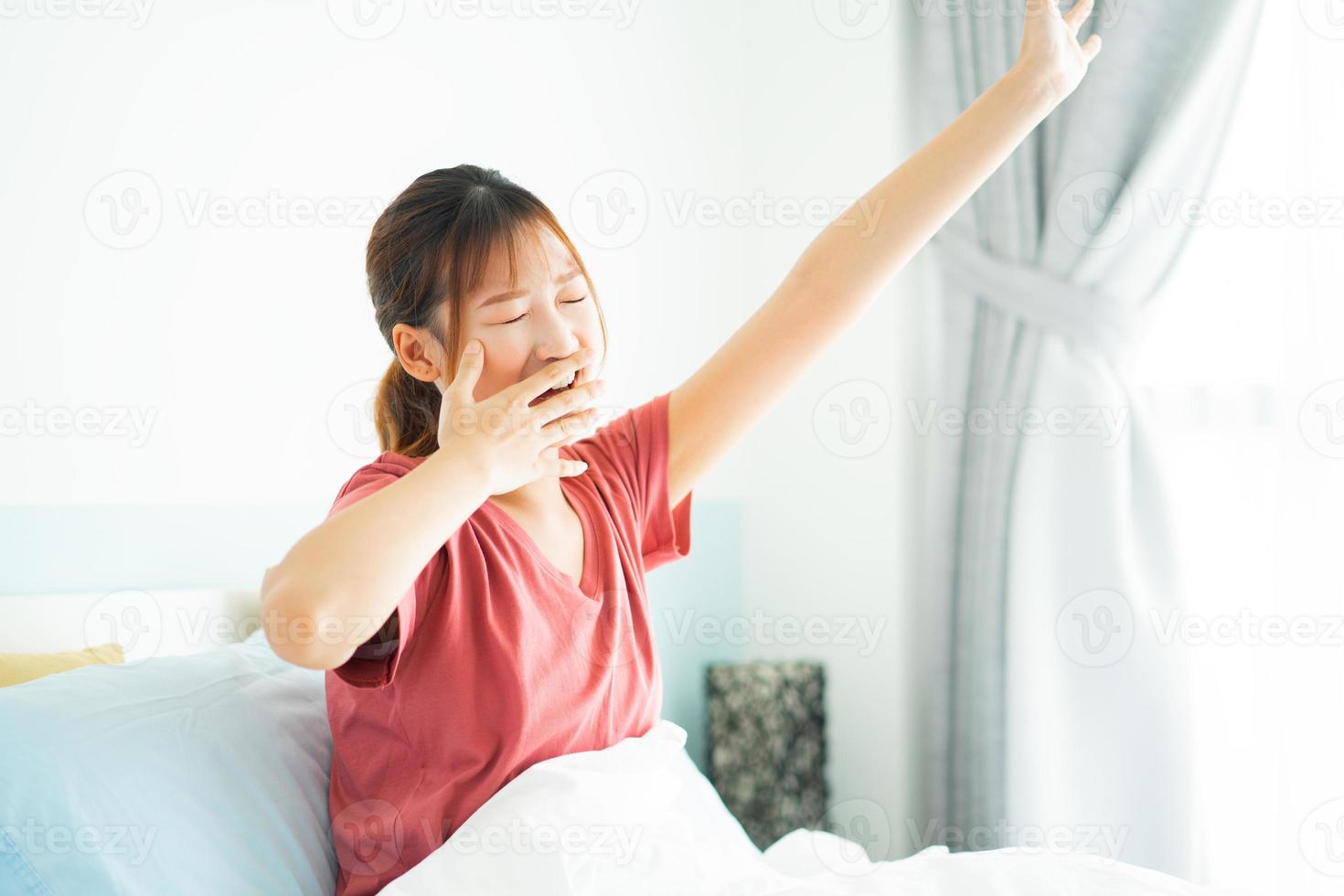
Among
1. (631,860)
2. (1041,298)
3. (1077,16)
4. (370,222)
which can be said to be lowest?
(631,860)

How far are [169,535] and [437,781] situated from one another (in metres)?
0.83

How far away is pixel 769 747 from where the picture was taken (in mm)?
2533

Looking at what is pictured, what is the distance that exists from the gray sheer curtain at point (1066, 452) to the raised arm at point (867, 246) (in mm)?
776

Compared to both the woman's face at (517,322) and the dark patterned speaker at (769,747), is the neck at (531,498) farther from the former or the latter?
the dark patterned speaker at (769,747)

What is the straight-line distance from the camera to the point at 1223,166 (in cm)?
190

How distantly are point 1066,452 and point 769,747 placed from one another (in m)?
1.02

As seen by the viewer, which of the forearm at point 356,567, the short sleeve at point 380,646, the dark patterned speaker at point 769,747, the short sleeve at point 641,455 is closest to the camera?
the forearm at point 356,567

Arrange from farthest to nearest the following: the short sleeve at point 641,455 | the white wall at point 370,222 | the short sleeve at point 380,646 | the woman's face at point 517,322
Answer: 1. the white wall at point 370,222
2. the short sleeve at point 641,455
3. the woman's face at point 517,322
4. the short sleeve at point 380,646

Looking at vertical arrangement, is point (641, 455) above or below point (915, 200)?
below

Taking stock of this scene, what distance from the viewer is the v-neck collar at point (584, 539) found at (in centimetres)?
115

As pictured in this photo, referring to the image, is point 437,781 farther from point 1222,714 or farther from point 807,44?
point 807,44

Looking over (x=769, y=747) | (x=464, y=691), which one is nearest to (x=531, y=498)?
(x=464, y=691)

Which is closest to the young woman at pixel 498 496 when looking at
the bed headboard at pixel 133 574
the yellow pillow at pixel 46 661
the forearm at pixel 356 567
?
the forearm at pixel 356 567

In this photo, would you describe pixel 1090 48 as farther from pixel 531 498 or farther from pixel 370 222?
pixel 370 222
